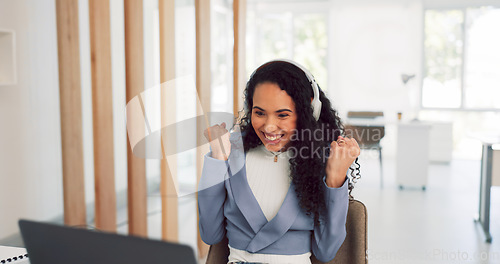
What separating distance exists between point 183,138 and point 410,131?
11.4ft

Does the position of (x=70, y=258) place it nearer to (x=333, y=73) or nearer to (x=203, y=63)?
(x=203, y=63)

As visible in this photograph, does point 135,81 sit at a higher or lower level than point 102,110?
higher

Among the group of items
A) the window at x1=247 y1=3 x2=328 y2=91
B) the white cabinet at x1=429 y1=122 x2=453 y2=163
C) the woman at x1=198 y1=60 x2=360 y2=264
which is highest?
the window at x1=247 y1=3 x2=328 y2=91

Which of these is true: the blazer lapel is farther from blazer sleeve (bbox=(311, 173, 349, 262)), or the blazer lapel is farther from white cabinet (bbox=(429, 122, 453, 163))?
white cabinet (bbox=(429, 122, 453, 163))

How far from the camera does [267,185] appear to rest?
4.19 ft

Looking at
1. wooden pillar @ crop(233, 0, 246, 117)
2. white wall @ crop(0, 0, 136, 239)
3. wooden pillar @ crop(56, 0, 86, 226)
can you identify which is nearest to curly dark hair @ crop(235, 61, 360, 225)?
wooden pillar @ crop(56, 0, 86, 226)

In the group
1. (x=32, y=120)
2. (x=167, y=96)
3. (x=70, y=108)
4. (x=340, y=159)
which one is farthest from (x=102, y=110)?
(x=340, y=159)

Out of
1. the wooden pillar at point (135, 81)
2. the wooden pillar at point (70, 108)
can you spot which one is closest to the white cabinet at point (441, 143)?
the wooden pillar at point (135, 81)

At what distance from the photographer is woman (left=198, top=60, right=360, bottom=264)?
1.18 m

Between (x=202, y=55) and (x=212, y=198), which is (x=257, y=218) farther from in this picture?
(x=202, y=55)

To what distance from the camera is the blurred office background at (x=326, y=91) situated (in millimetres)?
2764

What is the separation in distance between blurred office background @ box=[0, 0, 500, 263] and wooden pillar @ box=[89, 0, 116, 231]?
0.04m

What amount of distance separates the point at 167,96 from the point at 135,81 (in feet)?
0.90

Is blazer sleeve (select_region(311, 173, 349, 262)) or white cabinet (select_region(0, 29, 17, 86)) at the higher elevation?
white cabinet (select_region(0, 29, 17, 86))
